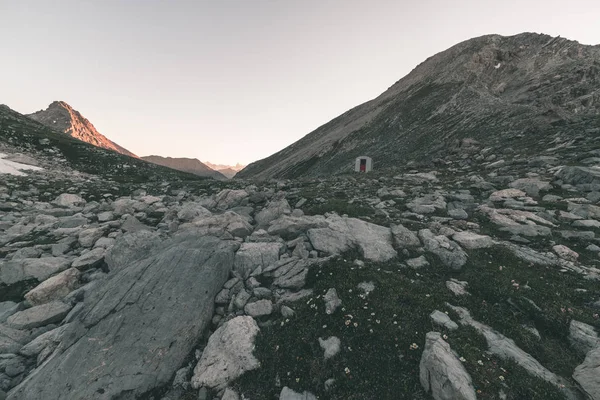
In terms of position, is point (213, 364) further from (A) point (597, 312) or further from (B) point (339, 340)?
(A) point (597, 312)

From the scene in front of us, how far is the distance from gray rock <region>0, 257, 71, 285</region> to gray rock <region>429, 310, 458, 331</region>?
14.4 metres

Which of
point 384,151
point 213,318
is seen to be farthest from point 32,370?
point 384,151

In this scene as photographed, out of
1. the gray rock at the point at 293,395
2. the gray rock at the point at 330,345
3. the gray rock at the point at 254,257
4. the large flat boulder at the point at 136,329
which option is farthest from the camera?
the gray rock at the point at 254,257

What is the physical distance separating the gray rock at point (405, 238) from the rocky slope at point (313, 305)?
0.08 metres

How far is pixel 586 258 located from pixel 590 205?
5685 mm

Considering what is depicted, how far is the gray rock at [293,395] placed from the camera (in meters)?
6.15

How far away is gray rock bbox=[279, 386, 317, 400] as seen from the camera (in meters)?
6.15

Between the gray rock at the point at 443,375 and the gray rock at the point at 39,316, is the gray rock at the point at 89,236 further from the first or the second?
the gray rock at the point at 443,375

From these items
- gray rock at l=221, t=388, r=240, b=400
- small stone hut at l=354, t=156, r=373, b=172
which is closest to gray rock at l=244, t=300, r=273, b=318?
gray rock at l=221, t=388, r=240, b=400

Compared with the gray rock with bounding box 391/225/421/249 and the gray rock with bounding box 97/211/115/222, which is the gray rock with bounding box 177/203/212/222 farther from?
the gray rock with bounding box 391/225/421/249

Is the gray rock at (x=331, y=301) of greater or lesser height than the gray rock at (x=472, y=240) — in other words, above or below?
below

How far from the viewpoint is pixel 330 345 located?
23.3 ft

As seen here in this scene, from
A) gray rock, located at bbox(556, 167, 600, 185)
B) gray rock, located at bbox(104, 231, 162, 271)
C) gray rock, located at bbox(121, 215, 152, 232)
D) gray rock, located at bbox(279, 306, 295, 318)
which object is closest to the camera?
gray rock, located at bbox(279, 306, 295, 318)

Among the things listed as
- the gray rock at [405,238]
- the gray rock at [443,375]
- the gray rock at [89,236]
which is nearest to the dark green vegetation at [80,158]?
the gray rock at [89,236]
